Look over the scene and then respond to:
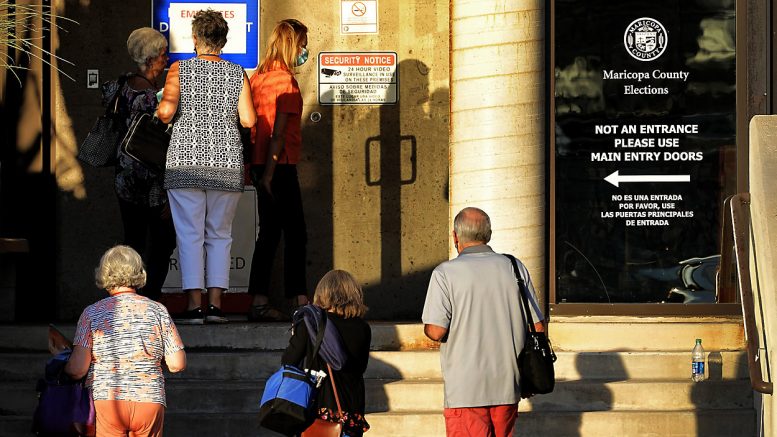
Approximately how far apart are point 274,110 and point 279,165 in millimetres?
376

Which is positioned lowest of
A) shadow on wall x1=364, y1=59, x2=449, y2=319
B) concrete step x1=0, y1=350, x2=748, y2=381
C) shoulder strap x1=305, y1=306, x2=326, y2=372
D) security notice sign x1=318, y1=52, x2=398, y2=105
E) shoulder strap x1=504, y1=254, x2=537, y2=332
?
concrete step x1=0, y1=350, x2=748, y2=381

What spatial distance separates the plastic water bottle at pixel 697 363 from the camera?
30.0 ft

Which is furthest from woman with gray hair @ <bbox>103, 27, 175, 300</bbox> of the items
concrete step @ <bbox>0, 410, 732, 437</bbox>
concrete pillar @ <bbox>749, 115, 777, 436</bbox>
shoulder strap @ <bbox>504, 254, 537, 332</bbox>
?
concrete pillar @ <bbox>749, 115, 777, 436</bbox>

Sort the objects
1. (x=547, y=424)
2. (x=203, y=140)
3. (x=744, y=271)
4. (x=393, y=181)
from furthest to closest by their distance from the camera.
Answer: (x=393, y=181)
(x=203, y=140)
(x=547, y=424)
(x=744, y=271)

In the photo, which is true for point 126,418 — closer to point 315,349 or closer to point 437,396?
point 315,349

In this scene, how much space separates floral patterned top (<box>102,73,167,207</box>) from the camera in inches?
363

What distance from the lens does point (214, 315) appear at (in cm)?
934

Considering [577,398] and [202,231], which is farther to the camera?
[202,231]

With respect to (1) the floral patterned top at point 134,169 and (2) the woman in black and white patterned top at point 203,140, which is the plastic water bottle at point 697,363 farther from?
(1) the floral patterned top at point 134,169

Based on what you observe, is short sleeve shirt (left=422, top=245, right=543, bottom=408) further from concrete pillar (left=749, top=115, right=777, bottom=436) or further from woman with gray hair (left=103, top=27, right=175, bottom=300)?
woman with gray hair (left=103, top=27, right=175, bottom=300)

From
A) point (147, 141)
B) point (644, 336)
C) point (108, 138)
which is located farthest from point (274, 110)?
point (644, 336)

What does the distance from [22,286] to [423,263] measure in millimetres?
3018

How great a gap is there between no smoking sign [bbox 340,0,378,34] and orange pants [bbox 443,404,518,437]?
15.6ft

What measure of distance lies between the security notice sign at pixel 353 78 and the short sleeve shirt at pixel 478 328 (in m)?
4.26
